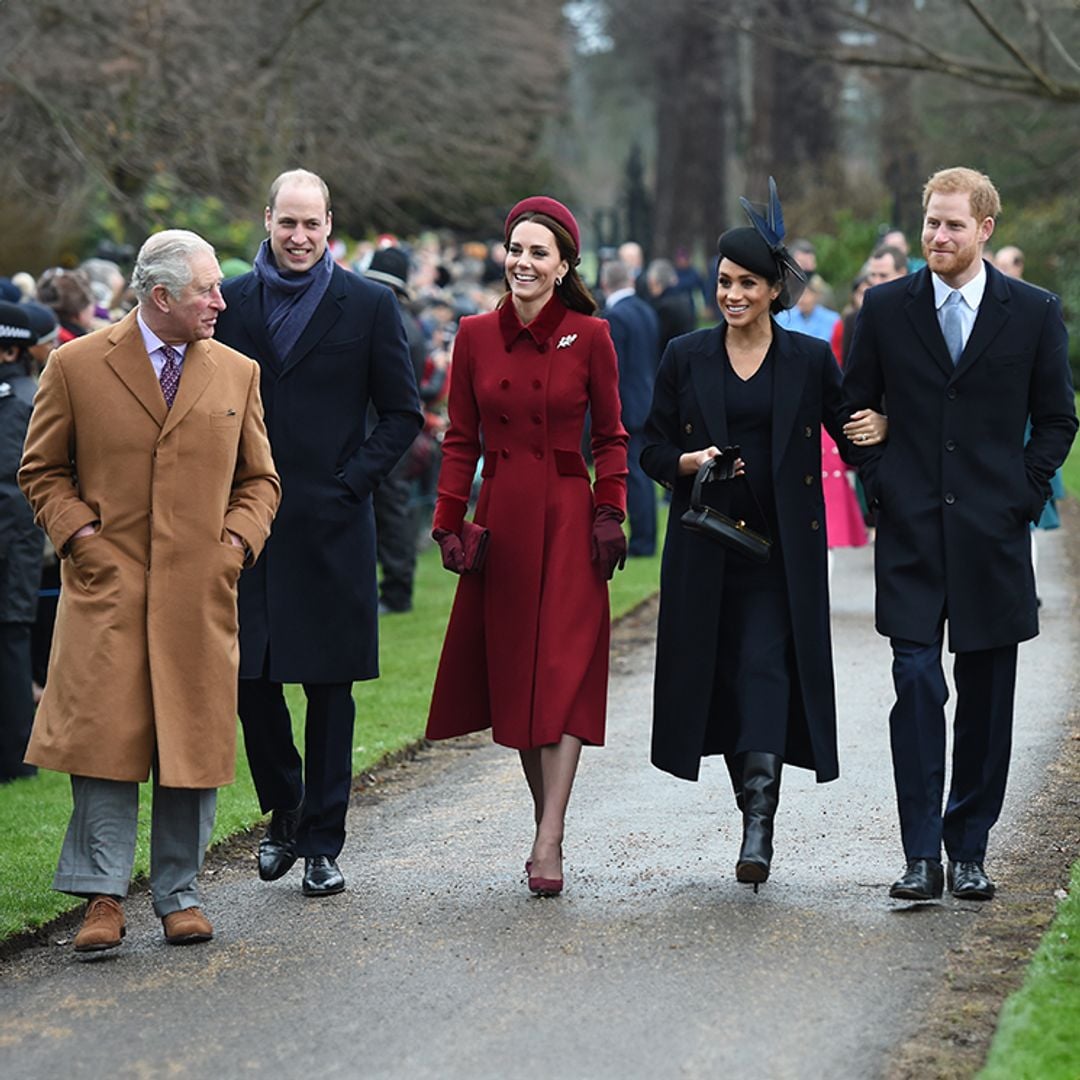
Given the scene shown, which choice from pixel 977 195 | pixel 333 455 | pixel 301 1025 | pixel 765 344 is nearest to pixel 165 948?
pixel 301 1025

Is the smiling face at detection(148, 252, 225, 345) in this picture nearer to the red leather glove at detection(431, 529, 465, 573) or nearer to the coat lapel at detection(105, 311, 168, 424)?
the coat lapel at detection(105, 311, 168, 424)

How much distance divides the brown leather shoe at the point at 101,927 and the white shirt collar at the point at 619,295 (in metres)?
10.9

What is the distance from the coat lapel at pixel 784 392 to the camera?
6.74 metres

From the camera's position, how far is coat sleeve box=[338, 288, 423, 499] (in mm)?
6879

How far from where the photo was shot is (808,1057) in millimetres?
5086

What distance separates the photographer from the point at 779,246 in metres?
6.79

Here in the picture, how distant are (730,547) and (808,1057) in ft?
6.44

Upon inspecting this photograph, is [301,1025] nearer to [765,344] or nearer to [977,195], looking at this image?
[765,344]

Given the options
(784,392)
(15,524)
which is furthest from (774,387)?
(15,524)

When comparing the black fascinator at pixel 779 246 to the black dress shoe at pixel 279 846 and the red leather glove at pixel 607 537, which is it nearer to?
the red leather glove at pixel 607 537

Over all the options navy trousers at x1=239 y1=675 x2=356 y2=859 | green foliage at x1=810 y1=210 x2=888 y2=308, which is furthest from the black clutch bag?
green foliage at x1=810 y1=210 x2=888 y2=308

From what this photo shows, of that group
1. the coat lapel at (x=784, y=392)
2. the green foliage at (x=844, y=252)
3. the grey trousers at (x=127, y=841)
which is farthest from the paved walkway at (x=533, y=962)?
the green foliage at (x=844, y=252)

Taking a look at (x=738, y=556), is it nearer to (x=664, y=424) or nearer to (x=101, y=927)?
(x=664, y=424)

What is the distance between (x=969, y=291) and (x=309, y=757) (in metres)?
2.44
